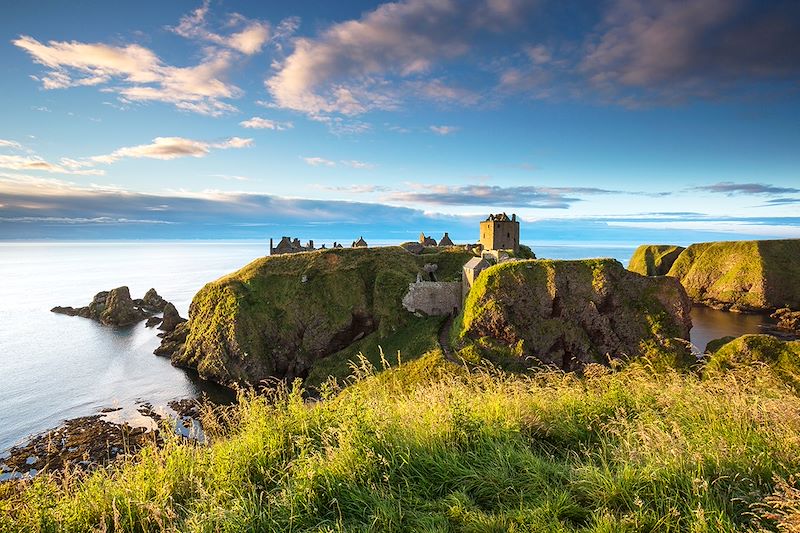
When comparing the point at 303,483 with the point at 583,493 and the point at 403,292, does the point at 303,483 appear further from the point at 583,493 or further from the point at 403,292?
the point at 403,292

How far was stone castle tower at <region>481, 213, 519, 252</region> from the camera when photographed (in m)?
77.9

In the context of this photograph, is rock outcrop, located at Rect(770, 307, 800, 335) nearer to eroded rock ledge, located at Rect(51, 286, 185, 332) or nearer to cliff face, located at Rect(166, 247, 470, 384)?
cliff face, located at Rect(166, 247, 470, 384)

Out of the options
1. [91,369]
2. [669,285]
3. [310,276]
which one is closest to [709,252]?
[669,285]

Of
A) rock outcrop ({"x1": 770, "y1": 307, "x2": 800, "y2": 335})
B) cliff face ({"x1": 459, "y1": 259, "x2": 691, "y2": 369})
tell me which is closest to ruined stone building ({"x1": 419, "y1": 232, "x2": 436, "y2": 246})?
cliff face ({"x1": 459, "y1": 259, "x2": 691, "y2": 369})

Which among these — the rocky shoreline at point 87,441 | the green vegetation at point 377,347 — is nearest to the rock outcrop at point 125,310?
the rocky shoreline at point 87,441

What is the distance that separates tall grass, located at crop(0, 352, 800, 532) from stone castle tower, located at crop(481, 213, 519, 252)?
71.2 metres

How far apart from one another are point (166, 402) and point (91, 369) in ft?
97.2

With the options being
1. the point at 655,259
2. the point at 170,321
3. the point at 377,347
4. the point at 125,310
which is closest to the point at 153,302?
the point at 125,310

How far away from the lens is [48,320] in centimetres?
11881

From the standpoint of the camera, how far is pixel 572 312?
50.8 meters

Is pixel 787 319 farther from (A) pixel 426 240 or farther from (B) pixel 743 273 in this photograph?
(A) pixel 426 240

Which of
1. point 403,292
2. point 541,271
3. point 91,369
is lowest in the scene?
point 91,369

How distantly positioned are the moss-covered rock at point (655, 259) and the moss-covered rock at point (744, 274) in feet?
26.4

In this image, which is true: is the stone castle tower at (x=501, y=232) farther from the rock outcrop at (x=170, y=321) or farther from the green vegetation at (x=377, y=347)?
the rock outcrop at (x=170, y=321)
